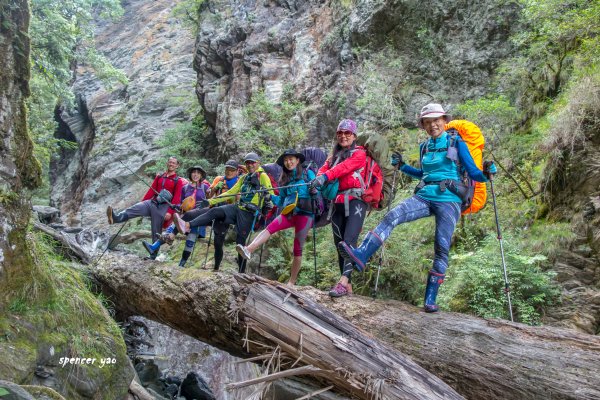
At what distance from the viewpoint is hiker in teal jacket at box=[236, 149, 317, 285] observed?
20.4 feet

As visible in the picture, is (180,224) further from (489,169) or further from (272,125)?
(272,125)

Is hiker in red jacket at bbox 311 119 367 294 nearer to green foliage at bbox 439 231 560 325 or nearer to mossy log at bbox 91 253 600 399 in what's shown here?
mossy log at bbox 91 253 600 399

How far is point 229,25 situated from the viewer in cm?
2117

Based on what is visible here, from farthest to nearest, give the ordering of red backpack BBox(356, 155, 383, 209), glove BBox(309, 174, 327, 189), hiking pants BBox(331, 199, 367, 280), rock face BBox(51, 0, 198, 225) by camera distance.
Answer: rock face BBox(51, 0, 198, 225) < red backpack BBox(356, 155, 383, 209) < hiking pants BBox(331, 199, 367, 280) < glove BBox(309, 174, 327, 189)

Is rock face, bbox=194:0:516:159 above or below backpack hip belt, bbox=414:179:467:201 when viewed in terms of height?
above

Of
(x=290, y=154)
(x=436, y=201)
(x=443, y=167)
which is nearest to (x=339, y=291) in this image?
(x=436, y=201)

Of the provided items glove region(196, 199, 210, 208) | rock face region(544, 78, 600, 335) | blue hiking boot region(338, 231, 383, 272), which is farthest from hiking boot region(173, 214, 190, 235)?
rock face region(544, 78, 600, 335)

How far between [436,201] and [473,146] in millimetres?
753

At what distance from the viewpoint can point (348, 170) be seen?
5.62 metres

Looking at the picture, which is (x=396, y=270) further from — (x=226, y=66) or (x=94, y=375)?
(x=226, y=66)

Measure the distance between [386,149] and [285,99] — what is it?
11.7 m

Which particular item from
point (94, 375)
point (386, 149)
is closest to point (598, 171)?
point (386, 149)

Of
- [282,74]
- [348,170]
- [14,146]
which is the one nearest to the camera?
[14,146]

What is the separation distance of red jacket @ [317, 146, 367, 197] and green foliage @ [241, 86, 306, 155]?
9019 mm
